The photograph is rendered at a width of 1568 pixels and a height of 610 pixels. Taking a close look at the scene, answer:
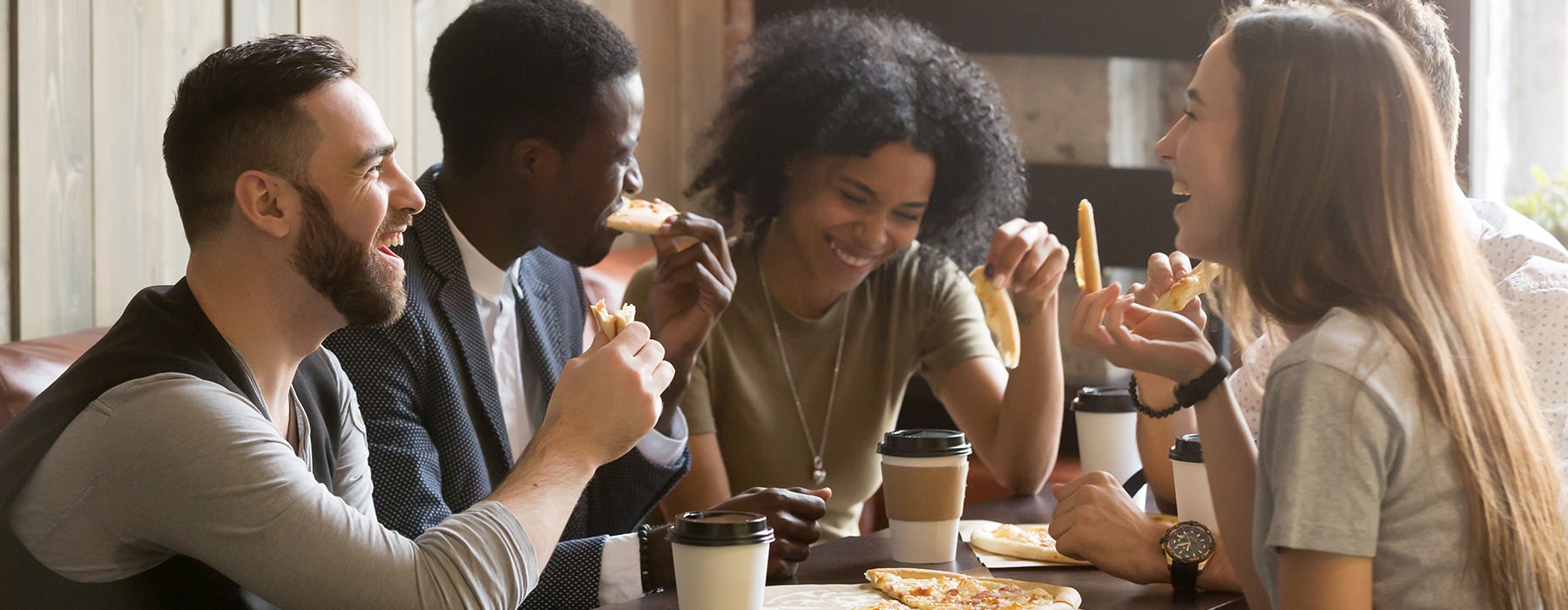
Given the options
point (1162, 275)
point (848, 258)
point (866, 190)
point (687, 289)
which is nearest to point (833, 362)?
point (848, 258)

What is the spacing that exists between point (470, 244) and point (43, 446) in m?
0.97

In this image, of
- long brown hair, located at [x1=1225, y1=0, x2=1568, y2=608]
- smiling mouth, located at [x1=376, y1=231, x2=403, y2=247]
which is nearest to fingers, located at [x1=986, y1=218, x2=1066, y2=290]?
long brown hair, located at [x1=1225, y1=0, x2=1568, y2=608]

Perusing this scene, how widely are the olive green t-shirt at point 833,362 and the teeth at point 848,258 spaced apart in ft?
0.51

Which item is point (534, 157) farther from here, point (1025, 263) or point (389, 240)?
point (1025, 263)

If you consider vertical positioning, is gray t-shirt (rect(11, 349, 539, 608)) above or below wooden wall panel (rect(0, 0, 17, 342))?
below

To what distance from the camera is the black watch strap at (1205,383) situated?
148 cm

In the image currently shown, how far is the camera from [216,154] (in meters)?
1.41

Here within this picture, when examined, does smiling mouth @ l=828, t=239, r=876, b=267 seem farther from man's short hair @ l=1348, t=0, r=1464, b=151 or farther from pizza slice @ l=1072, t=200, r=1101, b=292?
man's short hair @ l=1348, t=0, r=1464, b=151

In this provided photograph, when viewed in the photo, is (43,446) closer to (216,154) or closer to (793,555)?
(216,154)

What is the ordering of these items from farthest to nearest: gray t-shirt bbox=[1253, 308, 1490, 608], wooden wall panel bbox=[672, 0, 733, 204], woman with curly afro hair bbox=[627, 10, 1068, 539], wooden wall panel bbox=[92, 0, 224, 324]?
1. wooden wall panel bbox=[672, 0, 733, 204]
2. woman with curly afro hair bbox=[627, 10, 1068, 539]
3. wooden wall panel bbox=[92, 0, 224, 324]
4. gray t-shirt bbox=[1253, 308, 1490, 608]

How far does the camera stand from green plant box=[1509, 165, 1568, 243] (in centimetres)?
399

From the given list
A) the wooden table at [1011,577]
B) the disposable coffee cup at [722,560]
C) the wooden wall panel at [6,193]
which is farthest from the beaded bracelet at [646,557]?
the wooden wall panel at [6,193]

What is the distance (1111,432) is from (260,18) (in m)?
1.84

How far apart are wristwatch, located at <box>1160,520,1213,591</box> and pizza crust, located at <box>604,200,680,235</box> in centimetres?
112
